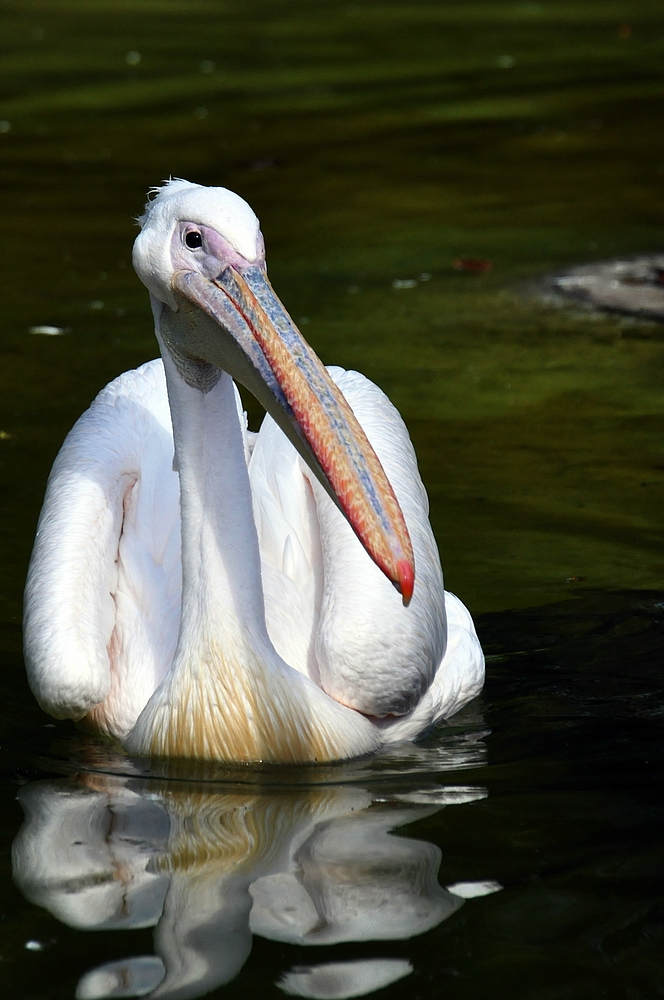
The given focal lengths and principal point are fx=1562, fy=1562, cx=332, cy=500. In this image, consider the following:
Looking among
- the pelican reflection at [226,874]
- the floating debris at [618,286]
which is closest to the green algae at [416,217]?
the floating debris at [618,286]

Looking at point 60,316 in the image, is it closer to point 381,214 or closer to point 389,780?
point 381,214

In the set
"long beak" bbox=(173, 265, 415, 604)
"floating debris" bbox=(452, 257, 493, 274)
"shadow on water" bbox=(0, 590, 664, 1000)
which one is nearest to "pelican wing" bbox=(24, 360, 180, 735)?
"shadow on water" bbox=(0, 590, 664, 1000)

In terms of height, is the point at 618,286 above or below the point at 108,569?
above

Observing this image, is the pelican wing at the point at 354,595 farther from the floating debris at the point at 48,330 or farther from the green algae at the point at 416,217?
the floating debris at the point at 48,330

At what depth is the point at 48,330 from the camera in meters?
7.11

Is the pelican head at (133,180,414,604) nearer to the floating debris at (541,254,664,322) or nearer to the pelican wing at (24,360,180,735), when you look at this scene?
the pelican wing at (24,360,180,735)

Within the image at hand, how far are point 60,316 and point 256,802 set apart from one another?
4374mm

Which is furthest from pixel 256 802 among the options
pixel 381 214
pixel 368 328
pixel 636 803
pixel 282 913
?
pixel 381 214

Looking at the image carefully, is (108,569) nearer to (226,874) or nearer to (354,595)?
(354,595)

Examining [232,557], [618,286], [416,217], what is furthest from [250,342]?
[416,217]

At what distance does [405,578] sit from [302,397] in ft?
1.44

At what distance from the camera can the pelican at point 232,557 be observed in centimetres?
315

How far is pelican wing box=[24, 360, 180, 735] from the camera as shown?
11.9 feet

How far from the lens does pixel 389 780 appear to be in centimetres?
345
